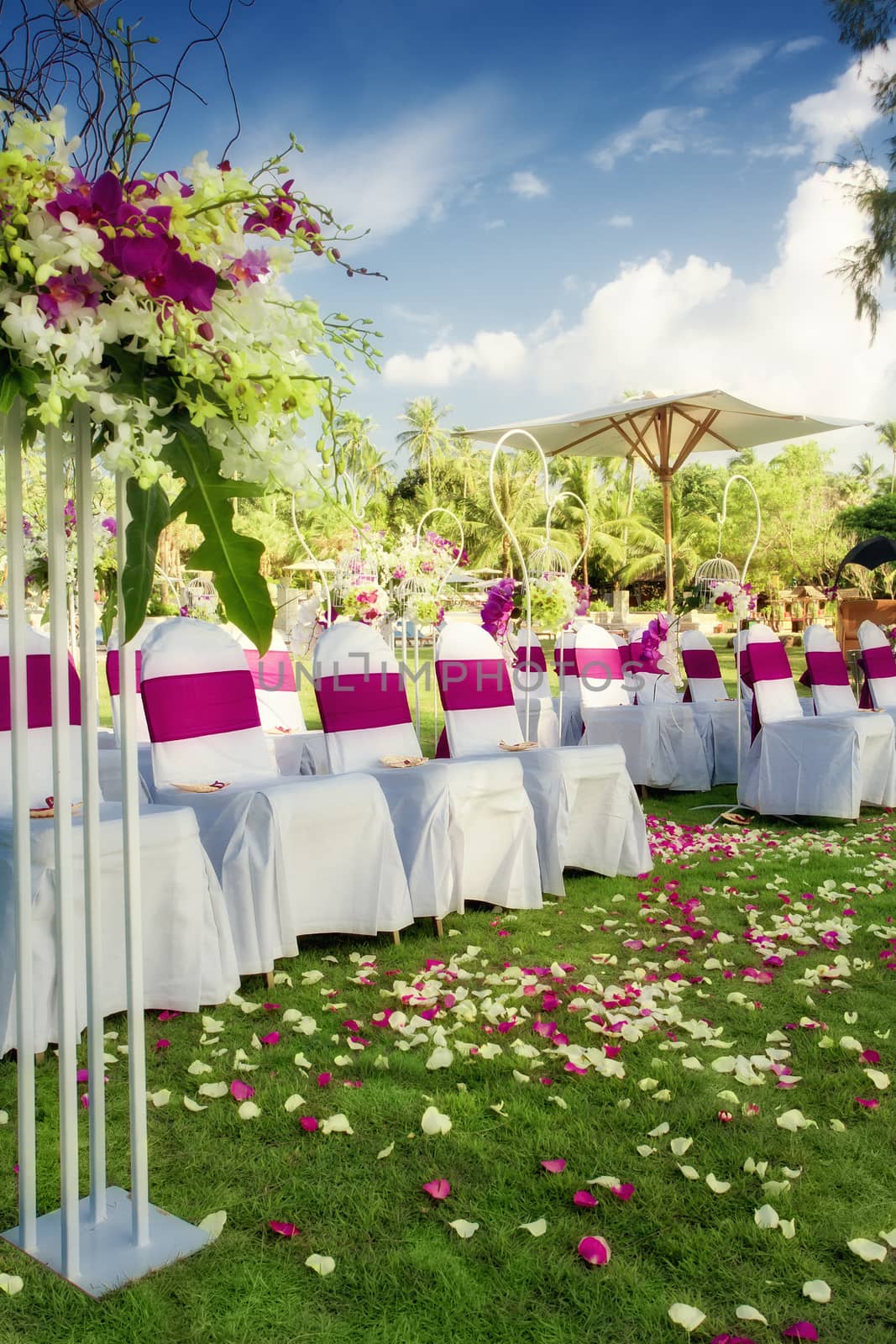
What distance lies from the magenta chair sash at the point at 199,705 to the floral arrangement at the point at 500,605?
7.45 ft

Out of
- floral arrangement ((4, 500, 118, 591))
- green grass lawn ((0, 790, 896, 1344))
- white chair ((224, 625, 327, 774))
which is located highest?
floral arrangement ((4, 500, 118, 591))

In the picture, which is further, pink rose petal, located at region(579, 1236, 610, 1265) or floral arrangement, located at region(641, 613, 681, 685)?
floral arrangement, located at region(641, 613, 681, 685)

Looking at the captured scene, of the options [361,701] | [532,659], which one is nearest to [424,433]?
[532,659]

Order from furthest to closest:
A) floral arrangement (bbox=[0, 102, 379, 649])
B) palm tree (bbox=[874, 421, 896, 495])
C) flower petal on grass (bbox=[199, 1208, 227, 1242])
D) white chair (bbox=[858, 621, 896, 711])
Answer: palm tree (bbox=[874, 421, 896, 495]) < white chair (bbox=[858, 621, 896, 711]) < flower petal on grass (bbox=[199, 1208, 227, 1242]) < floral arrangement (bbox=[0, 102, 379, 649])

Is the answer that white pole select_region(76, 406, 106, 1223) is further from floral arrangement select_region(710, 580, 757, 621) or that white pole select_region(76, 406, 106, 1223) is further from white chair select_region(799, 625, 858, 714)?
white chair select_region(799, 625, 858, 714)

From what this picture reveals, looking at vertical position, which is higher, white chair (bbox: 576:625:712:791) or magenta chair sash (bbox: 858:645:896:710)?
magenta chair sash (bbox: 858:645:896:710)

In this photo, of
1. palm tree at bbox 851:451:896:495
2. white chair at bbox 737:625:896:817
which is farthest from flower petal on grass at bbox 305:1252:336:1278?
palm tree at bbox 851:451:896:495

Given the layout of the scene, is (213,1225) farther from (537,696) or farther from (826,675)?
(826,675)

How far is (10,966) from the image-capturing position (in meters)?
3.17

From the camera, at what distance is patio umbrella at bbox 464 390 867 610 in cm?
976

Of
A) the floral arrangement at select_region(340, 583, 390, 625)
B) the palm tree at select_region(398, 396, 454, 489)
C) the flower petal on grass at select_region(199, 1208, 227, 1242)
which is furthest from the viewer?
the palm tree at select_region(398, 396, 454, 489)

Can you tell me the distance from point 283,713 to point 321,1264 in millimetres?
5217

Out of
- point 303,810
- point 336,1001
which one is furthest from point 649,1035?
point 303,810

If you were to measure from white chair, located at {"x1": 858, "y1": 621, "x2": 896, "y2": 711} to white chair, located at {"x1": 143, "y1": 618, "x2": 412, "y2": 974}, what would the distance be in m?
5.54
